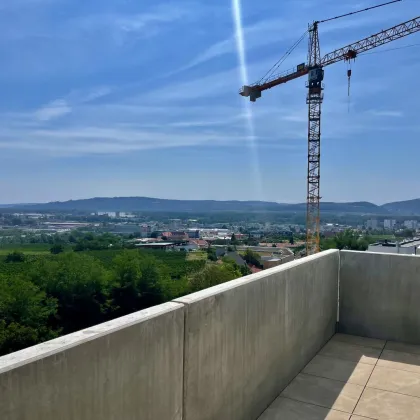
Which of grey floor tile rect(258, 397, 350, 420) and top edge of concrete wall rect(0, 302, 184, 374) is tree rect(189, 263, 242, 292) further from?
top edge of concrete wall rect(0, 302, 184, 374)

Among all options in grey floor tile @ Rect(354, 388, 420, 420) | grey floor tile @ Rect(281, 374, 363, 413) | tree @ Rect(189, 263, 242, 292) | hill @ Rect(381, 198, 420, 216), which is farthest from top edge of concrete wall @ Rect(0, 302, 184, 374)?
hill @ Rect(381, 198, 420, 216)

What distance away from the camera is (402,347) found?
374cm

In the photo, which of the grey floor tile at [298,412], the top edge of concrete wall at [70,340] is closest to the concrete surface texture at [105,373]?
the top edge of concrete wall at [70,340]

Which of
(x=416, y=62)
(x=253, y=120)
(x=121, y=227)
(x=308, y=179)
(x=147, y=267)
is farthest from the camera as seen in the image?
(x=121, y=227)

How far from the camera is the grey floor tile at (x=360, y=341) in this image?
3785 mm

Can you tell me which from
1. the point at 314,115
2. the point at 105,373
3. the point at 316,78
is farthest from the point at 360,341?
the point at 316,78

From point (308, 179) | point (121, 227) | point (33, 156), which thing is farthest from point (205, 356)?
point (121, 227)

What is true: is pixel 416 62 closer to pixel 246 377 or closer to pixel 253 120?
pixel 246 377

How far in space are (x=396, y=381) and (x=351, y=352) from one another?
1.93 ft

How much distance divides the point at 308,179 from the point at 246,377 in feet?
144

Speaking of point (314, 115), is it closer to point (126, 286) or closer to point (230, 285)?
point (126, 286)

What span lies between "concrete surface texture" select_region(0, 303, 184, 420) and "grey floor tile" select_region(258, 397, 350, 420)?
1.00 m

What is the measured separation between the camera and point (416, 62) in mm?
15438

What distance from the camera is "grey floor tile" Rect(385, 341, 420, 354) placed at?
12.0 ft
